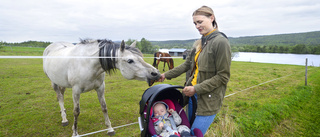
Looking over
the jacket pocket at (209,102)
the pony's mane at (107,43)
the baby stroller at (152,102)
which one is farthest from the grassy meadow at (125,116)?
the pony's mane at (107,43)

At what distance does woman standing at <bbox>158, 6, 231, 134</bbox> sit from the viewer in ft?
4.77

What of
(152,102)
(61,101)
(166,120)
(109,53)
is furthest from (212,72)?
(61,101)

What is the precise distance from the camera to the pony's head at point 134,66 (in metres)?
2.29

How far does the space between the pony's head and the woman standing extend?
76cm

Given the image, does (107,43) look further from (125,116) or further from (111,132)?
(125,116)

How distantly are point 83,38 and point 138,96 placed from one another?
375cm

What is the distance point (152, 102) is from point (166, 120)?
0.46m

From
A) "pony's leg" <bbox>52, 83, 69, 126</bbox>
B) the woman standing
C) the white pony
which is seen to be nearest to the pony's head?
the white pony

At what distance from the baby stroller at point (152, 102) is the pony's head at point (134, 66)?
34 cm

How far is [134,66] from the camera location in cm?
240

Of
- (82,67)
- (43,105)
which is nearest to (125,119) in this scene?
(82,67)

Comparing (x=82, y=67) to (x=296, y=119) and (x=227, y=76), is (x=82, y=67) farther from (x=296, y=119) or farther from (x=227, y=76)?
(x=296, y=119)

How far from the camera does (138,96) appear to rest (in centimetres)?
637

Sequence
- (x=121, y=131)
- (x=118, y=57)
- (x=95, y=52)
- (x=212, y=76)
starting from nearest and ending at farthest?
1. (x=212, y=76)
2. (x=118, y=57)
3. (x=95, y=52)
4. (x=121, y=131)
